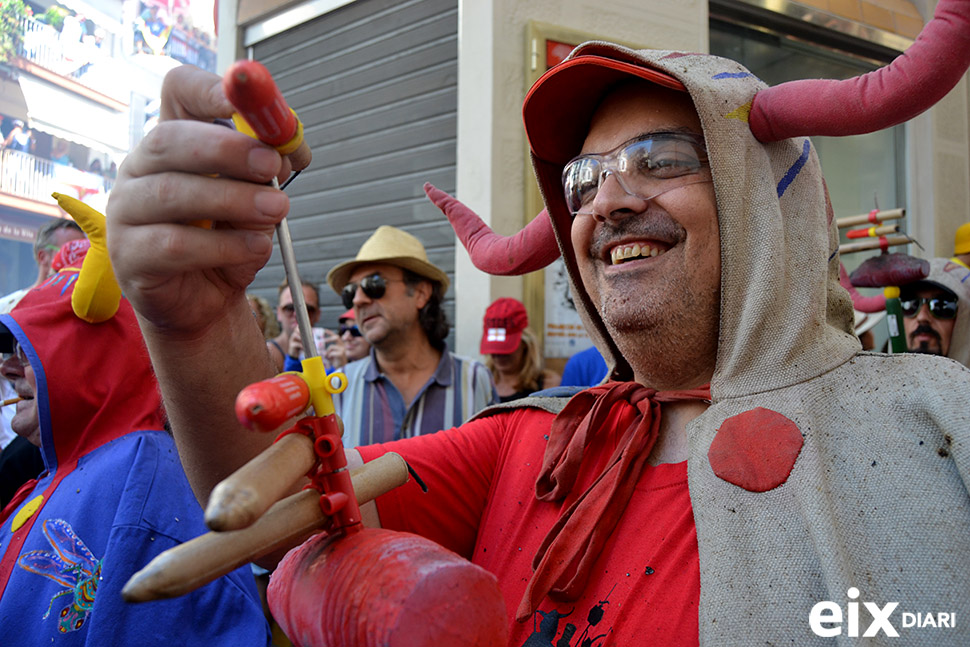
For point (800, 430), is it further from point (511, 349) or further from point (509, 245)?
point (511, 349)

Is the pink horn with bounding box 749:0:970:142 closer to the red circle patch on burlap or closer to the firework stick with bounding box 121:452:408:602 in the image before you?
the red circle patch on burlap

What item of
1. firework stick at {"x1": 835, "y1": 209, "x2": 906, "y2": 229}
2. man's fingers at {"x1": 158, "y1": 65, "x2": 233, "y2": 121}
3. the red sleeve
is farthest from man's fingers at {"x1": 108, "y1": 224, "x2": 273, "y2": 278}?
firework stick at {"x1": 835, "y1": 209, "x2": 906, "y2": 229}

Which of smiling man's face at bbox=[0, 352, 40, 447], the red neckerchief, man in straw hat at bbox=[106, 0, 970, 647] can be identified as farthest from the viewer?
smiling man's face at bbox=[0, 352, 40, 447]

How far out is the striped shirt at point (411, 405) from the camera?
12.8ft

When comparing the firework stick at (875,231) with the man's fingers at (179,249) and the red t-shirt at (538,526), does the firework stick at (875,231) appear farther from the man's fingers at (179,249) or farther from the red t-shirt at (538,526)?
the man's fingers at (179,249)

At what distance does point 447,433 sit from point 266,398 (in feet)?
3.33

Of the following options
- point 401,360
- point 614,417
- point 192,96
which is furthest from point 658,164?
point 401,360

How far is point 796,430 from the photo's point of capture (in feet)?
4.14

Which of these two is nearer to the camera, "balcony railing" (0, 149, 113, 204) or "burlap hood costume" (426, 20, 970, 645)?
"burlap hood costume" (426, 20, 970, 645)

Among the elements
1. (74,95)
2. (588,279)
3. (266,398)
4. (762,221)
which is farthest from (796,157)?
(74,95)

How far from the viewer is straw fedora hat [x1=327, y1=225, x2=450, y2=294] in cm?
442

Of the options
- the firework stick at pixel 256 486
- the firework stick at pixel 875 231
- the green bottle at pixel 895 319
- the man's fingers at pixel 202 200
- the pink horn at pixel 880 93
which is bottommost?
the firework stick at pixel 256 486

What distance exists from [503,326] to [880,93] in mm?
3469

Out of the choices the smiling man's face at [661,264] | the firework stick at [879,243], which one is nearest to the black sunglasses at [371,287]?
the firework stick at [879,243]
